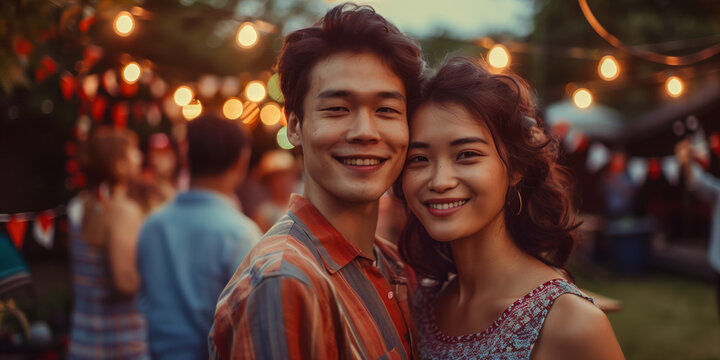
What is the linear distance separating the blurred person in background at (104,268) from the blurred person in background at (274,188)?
2152 mm

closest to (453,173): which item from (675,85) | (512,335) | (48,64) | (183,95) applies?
(512,335)

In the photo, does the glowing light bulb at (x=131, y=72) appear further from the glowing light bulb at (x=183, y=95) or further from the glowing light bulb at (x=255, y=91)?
the glowing light bulb at (x=255, y=91)

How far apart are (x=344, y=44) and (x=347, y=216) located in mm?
564

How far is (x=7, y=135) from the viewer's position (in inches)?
410

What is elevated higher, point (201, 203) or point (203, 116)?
point (203, 116)

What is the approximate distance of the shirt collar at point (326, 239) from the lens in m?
1.77

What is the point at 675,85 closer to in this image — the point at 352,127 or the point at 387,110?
the point at 387,110

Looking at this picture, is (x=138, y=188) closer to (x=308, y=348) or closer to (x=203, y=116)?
(x=203, y=116)

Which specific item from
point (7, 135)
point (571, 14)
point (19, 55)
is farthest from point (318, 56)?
point (571, 14)

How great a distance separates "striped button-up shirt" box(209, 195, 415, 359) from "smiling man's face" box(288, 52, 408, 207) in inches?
5.7

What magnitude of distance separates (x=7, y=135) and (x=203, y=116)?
900 centimetres

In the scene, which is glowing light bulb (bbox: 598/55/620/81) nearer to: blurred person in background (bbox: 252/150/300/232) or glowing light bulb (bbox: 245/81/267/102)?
blurred person in background (bbox: 252/150/300/232)

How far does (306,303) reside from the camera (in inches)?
58.2

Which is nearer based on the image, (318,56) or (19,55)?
(318,56)
